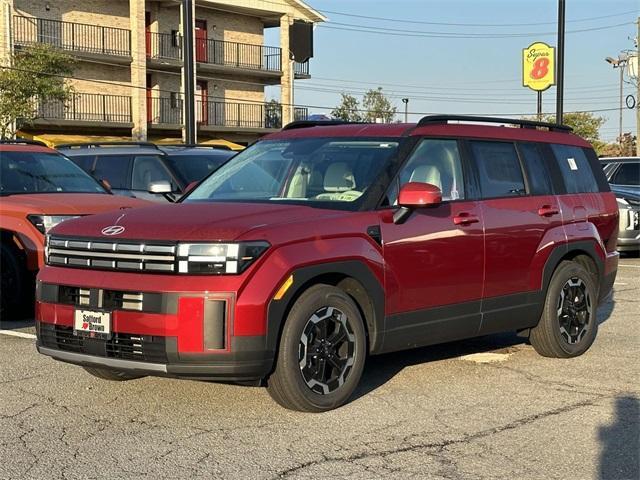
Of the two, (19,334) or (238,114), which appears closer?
(19,334)

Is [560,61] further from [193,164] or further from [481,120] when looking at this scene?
[481,120]

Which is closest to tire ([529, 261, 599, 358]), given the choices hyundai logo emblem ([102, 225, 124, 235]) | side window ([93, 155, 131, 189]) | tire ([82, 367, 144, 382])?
tire ([82, 367, 144, 382])

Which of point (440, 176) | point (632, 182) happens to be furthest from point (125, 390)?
point (632, 182)

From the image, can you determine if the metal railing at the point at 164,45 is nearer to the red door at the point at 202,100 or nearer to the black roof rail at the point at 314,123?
the red door at the point at 202,100

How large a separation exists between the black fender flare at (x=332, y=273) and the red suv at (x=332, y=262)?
11mm

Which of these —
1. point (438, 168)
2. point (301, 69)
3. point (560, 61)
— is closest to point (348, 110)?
point (301, 69)

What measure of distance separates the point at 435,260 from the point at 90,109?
34.4 metres

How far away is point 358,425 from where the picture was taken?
17.9 ft

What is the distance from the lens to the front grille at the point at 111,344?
5312 millimetres

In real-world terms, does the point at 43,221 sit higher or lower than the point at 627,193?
lower

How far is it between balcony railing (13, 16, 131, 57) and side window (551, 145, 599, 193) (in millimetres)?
30257

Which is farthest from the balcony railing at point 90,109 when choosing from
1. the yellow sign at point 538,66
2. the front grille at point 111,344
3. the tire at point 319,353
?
the tire at point 319,353

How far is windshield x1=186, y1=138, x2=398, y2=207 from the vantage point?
6309 mm

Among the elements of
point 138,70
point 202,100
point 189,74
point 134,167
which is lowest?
point 134,167
